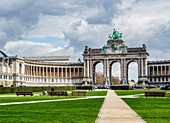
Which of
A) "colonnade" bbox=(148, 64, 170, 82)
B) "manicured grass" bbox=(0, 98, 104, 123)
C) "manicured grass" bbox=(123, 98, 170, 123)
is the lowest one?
"manicured grass" bbox=(123, 98, 170, 123)

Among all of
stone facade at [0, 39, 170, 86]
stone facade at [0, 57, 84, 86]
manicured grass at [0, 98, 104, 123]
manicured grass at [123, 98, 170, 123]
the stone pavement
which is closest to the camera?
the stone pavement

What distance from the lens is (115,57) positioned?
15775 centimetres

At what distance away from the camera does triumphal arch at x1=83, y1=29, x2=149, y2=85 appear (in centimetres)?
15362

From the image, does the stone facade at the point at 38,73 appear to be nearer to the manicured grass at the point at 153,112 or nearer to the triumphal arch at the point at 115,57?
the triumphal arch at the point at 115,57

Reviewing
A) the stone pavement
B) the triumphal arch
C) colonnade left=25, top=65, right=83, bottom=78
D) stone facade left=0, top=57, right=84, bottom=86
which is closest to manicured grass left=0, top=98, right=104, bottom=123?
the stone pavement

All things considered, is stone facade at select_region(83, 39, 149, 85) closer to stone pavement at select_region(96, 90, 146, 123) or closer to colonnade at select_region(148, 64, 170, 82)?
colonnade at select_region(148, 64, 170, 82)

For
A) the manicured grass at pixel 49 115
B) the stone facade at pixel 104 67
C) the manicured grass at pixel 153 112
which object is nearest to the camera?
the manicured grass at pixel 49 115

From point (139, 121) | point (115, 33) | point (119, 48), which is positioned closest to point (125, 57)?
point (119, 48)

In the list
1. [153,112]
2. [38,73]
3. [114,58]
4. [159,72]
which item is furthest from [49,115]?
[159,72]

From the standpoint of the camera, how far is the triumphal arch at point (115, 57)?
6048 inches

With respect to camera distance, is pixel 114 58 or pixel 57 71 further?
pixel 57 71

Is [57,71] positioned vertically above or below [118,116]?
above

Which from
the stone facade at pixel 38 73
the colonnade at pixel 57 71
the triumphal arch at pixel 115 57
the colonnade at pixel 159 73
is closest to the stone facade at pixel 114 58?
the triumphal arch at pixel 115 57

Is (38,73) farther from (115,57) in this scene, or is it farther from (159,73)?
(159,73)
